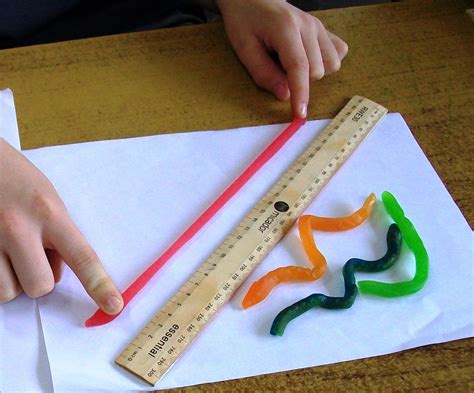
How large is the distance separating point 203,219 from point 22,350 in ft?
0.72

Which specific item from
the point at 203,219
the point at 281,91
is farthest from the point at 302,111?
the point at 203,219

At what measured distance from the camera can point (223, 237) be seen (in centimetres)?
67

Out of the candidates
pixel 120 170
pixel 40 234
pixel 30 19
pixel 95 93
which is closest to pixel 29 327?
pixel 40 234

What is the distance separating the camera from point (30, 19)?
0.95m

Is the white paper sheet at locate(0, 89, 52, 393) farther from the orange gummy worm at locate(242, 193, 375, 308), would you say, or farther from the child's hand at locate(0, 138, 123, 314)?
the orange gummy worm at locate(242, 193, 375, 308)

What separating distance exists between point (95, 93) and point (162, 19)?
0.89 feet

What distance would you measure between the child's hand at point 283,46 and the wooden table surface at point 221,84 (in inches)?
0.7

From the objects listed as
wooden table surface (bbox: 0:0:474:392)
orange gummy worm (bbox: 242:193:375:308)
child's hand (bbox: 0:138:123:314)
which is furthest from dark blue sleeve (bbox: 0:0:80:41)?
orange gummy worm (bbox: 242:193:375:308)

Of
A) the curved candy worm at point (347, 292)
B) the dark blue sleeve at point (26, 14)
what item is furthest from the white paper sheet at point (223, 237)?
the dark blue sleeve at point (26, 14)

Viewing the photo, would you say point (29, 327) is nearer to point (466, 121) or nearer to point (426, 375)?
point (426, 375)

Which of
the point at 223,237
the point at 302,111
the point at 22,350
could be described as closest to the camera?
the point at 22,350

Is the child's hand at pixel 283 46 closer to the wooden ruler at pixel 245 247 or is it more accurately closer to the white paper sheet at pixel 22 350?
the wooden ruler at pixel 245 247

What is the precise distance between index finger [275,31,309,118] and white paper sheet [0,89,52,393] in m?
0.39

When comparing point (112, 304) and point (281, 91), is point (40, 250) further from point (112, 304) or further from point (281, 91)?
point (281, 91)
